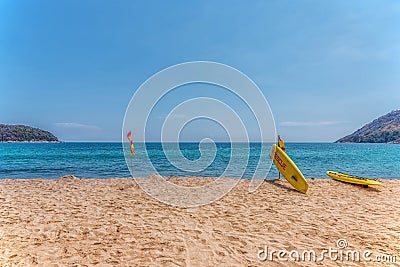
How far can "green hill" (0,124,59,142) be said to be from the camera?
423 feet

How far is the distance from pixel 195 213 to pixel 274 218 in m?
2.02

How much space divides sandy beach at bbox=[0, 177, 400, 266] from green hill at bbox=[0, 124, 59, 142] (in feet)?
499

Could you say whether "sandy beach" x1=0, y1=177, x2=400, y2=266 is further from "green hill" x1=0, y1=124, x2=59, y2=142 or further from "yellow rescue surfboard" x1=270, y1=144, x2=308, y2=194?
"green hill" x1=0, y1=124, x2=59, y2=142

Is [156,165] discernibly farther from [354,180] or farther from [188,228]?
[188,228]

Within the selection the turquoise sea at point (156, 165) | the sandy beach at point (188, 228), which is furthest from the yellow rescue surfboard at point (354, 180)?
the turquoise sea at point (156, 165)

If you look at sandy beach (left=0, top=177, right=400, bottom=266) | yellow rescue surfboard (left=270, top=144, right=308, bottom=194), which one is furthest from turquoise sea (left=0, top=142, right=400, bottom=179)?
sandy beach (left=0, top=177, right=400, bottom=266)

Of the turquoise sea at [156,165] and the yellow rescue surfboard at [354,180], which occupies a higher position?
the yellow rescue surfboard at [354,180]

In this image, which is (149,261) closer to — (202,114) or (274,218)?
(274,218)

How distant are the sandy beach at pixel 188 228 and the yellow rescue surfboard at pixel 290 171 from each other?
82cm

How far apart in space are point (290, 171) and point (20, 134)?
157 m

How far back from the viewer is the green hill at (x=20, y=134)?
12900 centimetres

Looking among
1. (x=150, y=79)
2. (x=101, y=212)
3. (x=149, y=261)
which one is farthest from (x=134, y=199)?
(x=149, y=261)

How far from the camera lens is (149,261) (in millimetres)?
3672

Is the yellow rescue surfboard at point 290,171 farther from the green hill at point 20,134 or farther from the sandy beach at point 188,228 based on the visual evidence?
the green hill at point 20,134
